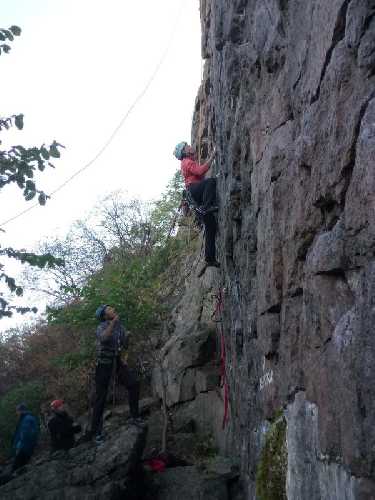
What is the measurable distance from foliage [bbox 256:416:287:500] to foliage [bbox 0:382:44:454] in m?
10.3

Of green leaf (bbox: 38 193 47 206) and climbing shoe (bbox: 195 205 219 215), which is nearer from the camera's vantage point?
climbing shoe (bbox: 195 205 219 215)

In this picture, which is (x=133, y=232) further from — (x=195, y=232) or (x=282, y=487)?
(x=282, y=487)

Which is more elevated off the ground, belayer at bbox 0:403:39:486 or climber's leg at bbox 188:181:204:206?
climber's leg at bbox 188:181:204:206

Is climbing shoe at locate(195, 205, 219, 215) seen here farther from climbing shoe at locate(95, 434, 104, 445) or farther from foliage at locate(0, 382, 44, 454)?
foliage at locate(0, 382, 44, 454)

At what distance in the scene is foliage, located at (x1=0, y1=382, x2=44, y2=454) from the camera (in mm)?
13898

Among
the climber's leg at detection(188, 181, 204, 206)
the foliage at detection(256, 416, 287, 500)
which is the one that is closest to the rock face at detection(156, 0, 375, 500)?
the foliage at detection(256, 416, 287, 500)

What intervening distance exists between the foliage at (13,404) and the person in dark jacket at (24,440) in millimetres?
2753

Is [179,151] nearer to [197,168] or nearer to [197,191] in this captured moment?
[197,168]

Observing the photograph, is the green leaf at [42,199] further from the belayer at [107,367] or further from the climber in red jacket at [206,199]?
the climber in red jacket at [206,199]

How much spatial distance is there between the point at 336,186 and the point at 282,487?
237cm

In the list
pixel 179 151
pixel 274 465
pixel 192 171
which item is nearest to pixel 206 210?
pixel 192 171

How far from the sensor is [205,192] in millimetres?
9117

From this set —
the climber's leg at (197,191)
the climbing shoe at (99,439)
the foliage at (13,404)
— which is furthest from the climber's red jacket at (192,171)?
the foliage at (13,404)

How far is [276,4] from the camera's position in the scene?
4961 mm
